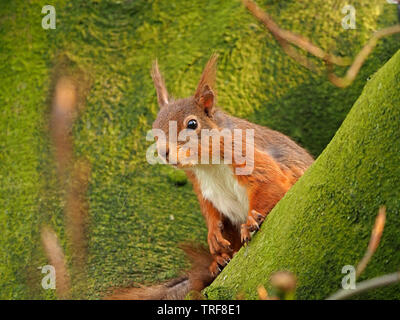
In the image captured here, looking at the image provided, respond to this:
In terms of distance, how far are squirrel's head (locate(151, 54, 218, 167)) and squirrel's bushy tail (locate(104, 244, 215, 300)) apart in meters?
0.43

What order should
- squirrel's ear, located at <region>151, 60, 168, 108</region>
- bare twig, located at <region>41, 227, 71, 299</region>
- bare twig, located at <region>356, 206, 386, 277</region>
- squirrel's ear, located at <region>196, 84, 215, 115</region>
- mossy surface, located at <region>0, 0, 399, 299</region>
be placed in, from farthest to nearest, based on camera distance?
mossy surface, located at <region>0, 0, 399, 299</region>
bare twig, located at <region>41, 227, 71, 299</region>
squirrel's ear, located at <region>151, 60, 168, 108</region>
squirrel's ear, located at <region>196, 84, 215, 115</region>
bare twig, located at <region>356, 206, 386, 277</region>

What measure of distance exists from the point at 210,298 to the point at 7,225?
1275 millimetres

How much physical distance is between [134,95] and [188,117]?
687 mm

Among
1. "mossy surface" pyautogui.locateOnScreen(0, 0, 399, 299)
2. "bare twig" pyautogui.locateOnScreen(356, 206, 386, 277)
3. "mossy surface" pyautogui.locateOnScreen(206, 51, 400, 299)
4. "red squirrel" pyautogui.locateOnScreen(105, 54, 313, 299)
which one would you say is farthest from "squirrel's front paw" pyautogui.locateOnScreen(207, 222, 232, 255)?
"bare twig" pyautogui.locateOnScreen(356, 206, 386, 277)

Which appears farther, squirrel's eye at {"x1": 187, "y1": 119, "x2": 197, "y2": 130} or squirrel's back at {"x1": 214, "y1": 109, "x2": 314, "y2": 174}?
squirrel's back at {"x1": 214, "y1": 109, "x2": 314, "y2": 174}

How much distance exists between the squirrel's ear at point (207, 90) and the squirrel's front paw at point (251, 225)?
47 cm

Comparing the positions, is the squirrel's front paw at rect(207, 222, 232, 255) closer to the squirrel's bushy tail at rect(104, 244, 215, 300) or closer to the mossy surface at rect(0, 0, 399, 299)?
the squirrel's bushy tail at rect(104, 244, 215, 300)

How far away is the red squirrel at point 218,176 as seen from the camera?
217 cm

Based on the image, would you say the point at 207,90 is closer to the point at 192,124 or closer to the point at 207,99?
the point at 207,99

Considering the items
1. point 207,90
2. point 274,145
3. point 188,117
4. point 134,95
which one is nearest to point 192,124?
point 188,117

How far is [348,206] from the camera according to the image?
1399mm

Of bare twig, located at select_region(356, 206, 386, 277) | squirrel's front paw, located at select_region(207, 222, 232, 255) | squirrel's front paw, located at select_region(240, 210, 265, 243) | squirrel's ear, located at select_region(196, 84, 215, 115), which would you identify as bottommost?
squirrel's front paw, located at select_region(207, 222, 232, 255)

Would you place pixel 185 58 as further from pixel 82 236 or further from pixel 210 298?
pixel 210 298

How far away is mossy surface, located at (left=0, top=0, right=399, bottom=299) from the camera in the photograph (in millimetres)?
2631
